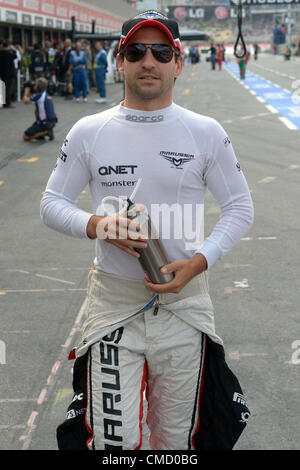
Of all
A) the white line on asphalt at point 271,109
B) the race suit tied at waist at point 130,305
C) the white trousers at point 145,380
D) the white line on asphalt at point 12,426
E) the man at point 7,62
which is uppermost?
the race suit tied at waist at point 130,305

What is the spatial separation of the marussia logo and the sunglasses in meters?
0.34

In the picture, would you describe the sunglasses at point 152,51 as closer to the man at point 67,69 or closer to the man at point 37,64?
the man at point 67,69

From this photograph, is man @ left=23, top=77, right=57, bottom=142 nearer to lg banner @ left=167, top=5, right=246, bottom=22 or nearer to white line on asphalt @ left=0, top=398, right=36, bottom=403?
white line on asphalt @ left=0, top=398, right=36, bottom=403

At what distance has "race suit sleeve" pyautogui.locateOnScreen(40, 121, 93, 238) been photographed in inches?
99.4

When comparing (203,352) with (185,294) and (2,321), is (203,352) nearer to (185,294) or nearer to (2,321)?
(185,294)

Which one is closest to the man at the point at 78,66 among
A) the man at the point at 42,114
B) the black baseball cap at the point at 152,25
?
the man at the point at 42,114

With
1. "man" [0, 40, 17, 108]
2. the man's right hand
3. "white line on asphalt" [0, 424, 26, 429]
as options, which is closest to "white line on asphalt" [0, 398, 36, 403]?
"white line on asphalt" [0, 424, 26, 429]

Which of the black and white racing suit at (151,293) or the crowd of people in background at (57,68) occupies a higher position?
the black and white racing suit at (151,293)

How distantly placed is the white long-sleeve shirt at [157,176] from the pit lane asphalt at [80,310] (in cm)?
141

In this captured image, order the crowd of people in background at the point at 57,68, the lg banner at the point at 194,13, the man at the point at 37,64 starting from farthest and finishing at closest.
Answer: the lg banner at the point at 194,13 → the man at the point at 37,64 → the crowd of people in background at the point at 57,68

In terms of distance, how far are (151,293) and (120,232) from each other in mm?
364

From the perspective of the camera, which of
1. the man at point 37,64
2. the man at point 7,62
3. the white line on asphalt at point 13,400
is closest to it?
the white line on asphalt at point 13,400

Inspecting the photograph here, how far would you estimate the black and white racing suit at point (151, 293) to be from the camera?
2473 mm

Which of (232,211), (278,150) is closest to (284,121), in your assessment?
(278,150)
